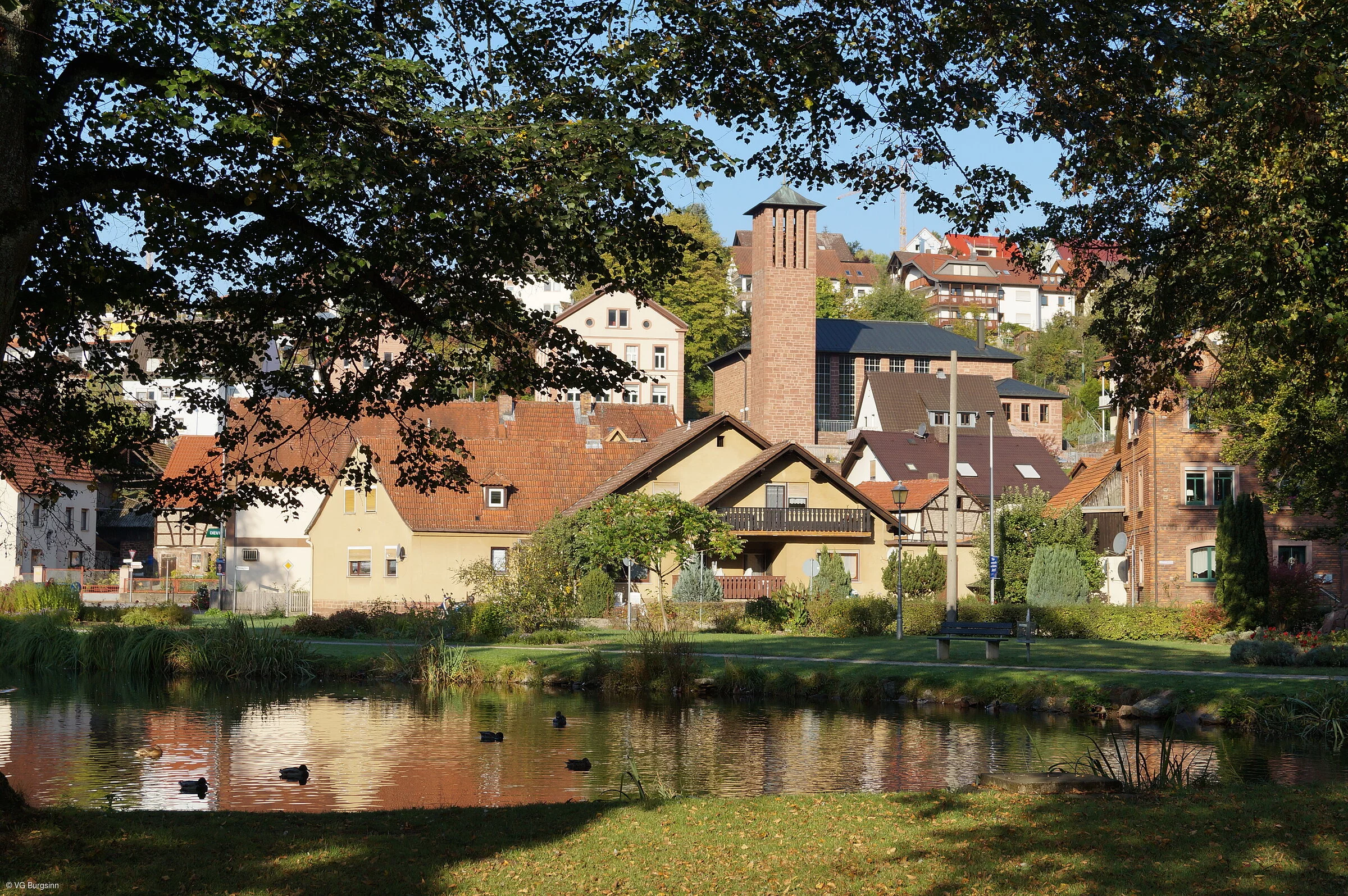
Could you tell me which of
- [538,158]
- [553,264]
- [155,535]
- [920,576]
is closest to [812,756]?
[553,264]

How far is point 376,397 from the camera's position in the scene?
13750 millimetres

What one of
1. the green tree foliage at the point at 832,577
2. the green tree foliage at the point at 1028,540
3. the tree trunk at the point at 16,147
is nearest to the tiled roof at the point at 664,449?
the green tree foliage at the point at 832,577

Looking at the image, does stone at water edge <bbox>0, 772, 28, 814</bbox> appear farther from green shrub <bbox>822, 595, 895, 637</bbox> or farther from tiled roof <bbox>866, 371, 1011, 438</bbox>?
tiled roof <bbox>866, 371, 1011, 438</bbox>

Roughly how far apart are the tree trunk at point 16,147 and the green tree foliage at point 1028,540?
146 ft

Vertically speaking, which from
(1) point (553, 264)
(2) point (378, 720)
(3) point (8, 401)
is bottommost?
(2) point (378, 720)

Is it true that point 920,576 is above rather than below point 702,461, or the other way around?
below

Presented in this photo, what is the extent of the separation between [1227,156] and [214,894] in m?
10.4

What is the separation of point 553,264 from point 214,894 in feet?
20.2

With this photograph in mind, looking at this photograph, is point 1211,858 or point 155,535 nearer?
point 1211,858

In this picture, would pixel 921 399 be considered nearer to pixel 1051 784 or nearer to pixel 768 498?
pixel 768 498

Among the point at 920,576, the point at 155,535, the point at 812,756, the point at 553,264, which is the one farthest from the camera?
the point at 155,535

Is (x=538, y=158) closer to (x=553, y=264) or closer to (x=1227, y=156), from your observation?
(x=553, y=264)

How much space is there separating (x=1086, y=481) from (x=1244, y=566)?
16.0 metres

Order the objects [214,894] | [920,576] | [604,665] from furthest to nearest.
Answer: [920,576] → [604,665] → [214,894]
